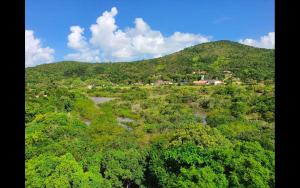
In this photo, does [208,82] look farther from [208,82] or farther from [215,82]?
[215,82]

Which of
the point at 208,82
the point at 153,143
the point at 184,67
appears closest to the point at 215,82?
the point at 208,82

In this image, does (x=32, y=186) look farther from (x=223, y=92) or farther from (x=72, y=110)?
(x=223, y=92)

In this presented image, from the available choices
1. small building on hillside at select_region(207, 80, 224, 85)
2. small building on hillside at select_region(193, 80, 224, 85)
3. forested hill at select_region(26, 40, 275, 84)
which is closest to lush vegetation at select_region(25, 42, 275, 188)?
small building on hillside at select_region(207, 80, 224, 85)

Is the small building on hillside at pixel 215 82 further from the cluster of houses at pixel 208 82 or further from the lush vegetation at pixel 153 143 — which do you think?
the lush vegetation at pixel 153 143

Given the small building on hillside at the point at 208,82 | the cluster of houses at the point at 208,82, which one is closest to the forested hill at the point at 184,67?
the cluster of houses at the point at 208,82

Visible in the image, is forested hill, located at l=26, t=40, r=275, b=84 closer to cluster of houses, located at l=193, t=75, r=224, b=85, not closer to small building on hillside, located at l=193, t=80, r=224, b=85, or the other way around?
cluster of houses, located at l=193, t=75, r=224, b=85

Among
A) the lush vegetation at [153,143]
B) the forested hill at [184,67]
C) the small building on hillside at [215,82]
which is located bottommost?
the lush vegetation at [153,143]

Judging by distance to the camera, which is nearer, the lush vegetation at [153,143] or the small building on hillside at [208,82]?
the lush vegetation at [153,143]

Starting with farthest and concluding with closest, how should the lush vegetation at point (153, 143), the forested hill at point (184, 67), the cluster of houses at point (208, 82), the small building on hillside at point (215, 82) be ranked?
the forested hill at point (184, 67), the cluster of houses at point (208, 82), the small building on hillside at point (215, 82), the lush vegetation at point (153, 143)
